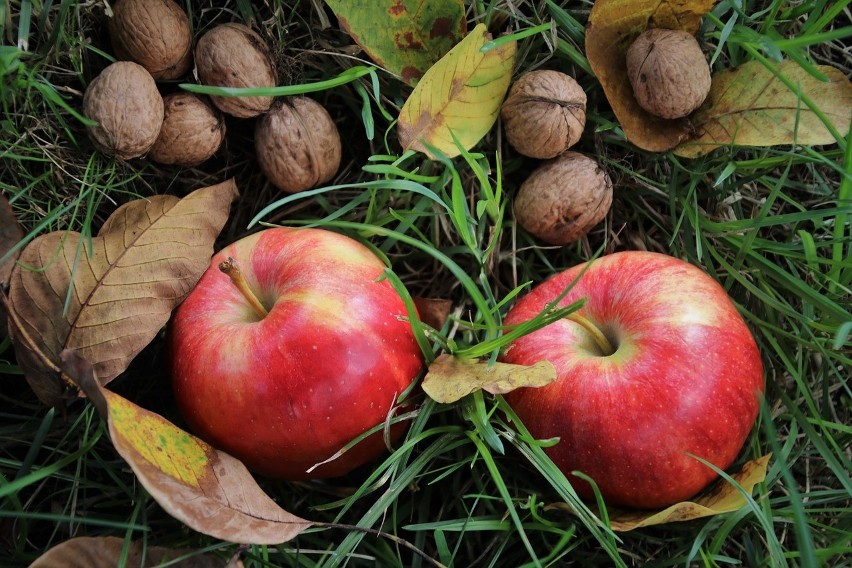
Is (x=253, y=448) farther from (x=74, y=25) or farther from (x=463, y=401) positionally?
(x=74, y=25)

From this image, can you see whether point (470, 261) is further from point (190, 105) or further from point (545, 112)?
point (190, 105)

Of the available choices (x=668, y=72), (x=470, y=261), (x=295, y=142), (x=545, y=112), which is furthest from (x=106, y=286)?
(x=668, y=72)

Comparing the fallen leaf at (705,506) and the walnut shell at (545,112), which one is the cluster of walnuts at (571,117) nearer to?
the walnut shell at (545,112)

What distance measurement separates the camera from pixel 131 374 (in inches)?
52.4

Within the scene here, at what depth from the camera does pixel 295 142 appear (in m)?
1.29

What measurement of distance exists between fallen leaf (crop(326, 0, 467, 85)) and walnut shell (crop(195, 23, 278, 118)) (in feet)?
0.50

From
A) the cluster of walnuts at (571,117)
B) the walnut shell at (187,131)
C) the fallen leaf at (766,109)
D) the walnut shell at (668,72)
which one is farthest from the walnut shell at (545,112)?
the walnut shell at (187,131)

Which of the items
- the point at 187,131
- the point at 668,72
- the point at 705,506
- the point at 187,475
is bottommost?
the point at 705,506

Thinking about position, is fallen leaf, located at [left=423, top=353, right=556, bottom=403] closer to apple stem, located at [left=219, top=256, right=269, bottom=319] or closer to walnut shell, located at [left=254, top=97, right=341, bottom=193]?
apple stem, located at [left=219, top=256, right=269, bottom=319]

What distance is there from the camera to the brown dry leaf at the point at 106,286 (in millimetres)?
1148

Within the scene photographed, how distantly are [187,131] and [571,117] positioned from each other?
639 mm

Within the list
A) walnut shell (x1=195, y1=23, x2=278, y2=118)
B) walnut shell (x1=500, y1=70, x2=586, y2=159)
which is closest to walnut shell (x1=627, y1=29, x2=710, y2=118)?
walnut shell (x1=500, y1=70, x2=586, y2=159)

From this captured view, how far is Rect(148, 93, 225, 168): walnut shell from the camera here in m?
1.25

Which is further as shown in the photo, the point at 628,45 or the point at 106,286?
the point at 628,45
